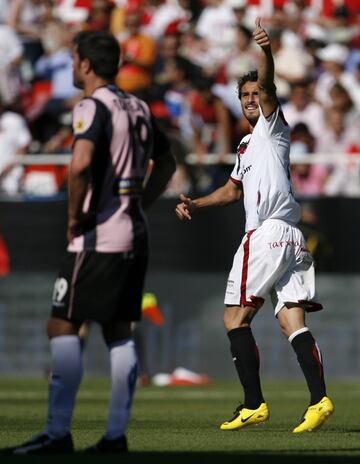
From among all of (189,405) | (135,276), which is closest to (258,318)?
(189,405)

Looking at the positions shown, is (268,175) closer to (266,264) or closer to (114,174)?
(266,264)

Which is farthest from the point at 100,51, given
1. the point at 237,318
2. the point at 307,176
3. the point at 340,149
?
the point at 340,149

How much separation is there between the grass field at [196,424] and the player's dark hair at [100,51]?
6.44 feet

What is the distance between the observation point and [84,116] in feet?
22.9

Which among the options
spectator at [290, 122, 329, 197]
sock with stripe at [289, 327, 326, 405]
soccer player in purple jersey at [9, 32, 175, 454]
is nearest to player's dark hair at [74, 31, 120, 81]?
soccer player in purple jersey at [9, 32, 175, 454]

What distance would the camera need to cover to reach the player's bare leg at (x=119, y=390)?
7.00 m

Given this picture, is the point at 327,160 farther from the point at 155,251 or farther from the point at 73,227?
the point at 73,227

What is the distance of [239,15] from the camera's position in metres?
20.5

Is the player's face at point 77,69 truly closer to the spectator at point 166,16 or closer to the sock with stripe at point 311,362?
the sock with stripe at point 311,362

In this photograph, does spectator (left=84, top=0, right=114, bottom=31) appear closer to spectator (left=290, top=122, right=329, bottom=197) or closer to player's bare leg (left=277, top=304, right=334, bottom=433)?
spectator (left=290, top=122, right=329, bottom=197)

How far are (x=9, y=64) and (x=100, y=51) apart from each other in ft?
42.0

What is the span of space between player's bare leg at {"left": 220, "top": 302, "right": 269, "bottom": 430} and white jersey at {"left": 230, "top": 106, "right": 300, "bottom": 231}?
1.98 ft

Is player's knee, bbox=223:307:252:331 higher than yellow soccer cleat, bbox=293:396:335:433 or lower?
higher

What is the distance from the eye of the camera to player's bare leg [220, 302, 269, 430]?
9141 mm
